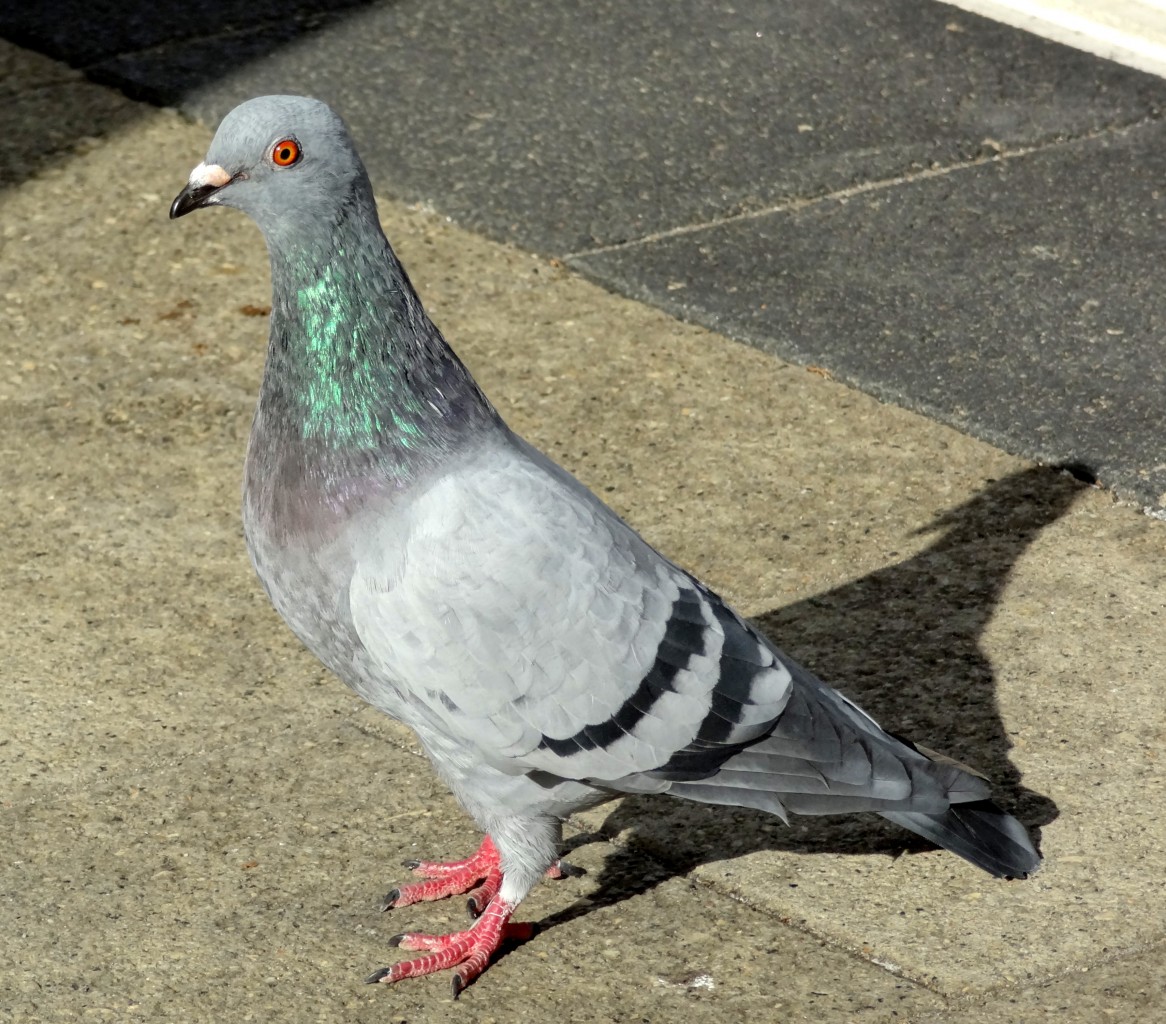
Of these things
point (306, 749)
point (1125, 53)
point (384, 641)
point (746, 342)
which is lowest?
point (1125, 53)

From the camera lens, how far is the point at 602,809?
4477 mm

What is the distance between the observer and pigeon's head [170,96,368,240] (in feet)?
12.1

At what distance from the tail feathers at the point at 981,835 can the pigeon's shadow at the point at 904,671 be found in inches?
9.2

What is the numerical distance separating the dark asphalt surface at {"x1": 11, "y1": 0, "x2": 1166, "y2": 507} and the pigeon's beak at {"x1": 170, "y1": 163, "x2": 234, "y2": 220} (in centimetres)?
284

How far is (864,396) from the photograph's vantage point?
19.9ft

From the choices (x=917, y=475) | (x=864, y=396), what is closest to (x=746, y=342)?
(x=864, y=396)

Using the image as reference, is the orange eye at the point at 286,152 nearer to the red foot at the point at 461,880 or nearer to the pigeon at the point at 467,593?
the pigeon at the point at 467,593

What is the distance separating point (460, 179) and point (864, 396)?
2064mm

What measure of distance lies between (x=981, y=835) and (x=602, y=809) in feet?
3.01

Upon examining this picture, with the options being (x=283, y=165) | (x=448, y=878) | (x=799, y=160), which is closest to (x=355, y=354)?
(x=283, y=165)

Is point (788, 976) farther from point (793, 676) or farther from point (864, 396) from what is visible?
point (864, 396)

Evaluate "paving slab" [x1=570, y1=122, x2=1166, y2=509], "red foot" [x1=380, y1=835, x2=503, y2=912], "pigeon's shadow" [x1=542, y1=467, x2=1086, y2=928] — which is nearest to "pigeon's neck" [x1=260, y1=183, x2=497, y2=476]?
"red foot" [x1=380, y1=835, x2=503, y2=912]

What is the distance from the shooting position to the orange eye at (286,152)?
3.66m

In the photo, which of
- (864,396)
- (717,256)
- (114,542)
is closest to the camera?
(114,542)
